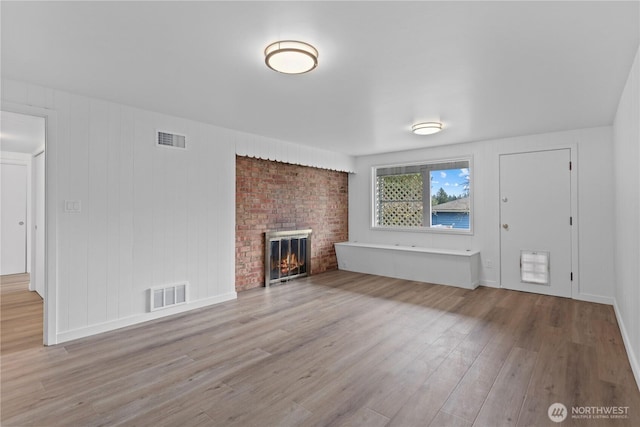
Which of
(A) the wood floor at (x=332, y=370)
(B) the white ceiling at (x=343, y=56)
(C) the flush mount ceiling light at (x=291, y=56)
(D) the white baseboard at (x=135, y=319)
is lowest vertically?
(A) the wood floor at (x=332, y=370)

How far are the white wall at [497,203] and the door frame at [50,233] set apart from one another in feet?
16.8

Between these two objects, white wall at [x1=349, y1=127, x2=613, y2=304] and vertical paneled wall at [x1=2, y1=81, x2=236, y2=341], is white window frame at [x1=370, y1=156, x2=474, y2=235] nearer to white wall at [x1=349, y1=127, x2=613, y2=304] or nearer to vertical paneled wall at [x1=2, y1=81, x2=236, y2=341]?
white wall at [x1=349, y1=127, x2=613, y2=304]

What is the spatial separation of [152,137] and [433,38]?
3157 millimetres

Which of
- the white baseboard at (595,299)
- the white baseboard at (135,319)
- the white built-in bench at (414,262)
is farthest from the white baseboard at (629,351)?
the white baseboard at (135,319)

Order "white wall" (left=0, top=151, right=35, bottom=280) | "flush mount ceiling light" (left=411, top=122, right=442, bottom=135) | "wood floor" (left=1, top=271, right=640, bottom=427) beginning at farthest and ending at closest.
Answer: "white wall" (left=0, top=151, right=35, bottom=280) < "flush mount ceiling light" (left=411, top=122, right=442, bottom=135) < "wood floor" (left=1, top=271, right=640, bottom=427)

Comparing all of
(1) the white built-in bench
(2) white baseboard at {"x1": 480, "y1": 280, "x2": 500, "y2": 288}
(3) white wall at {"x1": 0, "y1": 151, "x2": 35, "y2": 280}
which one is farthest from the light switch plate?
(2) white baseboard at {"x1": 480, "y1": 280, "x2": 500, "y2": 288}

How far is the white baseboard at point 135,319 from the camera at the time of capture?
3061 mm

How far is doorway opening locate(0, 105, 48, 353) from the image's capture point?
10.9 feet

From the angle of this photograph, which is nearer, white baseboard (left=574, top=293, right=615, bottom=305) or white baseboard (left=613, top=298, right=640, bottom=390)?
white baseboard (left=613, top=298, right=640, bottom=390)

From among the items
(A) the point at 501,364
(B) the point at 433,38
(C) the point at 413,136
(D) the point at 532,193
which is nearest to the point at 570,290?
(D) the point at 532,193

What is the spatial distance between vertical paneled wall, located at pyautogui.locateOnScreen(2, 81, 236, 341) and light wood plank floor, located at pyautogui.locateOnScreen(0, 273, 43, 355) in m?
0.38

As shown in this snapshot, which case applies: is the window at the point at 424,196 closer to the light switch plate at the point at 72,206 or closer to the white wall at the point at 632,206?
the white wall at the point at 632,206

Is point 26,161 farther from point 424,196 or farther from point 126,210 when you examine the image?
point 424,196

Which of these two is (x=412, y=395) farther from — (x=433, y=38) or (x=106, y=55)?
(x=106, y=55)
